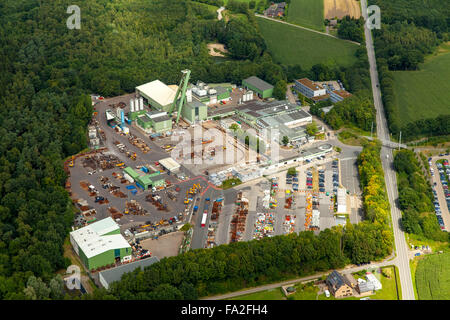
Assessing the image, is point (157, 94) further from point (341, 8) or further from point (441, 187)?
point (341, 8)

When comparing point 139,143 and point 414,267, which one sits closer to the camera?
point 414,267

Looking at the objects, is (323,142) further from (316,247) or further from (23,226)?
(23,226)

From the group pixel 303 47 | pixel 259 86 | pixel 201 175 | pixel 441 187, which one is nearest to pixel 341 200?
pixel 441 187

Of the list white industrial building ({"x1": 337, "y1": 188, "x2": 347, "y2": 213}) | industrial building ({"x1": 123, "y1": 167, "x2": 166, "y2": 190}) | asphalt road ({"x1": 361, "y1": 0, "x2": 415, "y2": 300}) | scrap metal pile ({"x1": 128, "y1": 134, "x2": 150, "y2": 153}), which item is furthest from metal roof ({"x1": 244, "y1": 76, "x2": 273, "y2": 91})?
industrial building ({"x1": 123, "y1": 167, "x2": 166, "y2": 190})

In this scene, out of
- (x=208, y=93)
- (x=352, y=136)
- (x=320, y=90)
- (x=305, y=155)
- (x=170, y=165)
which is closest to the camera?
(x=170, y=165)

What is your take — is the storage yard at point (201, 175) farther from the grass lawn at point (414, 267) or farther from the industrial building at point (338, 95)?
the grass lawn at point (414, 267)

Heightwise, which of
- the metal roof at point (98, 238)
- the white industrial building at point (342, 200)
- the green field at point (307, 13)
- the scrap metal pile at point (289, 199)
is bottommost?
the scrap metal pile at point (289, 199)

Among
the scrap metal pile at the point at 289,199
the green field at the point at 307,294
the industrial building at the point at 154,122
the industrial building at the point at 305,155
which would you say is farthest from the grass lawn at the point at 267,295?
the industrial building at the point at 154,122
